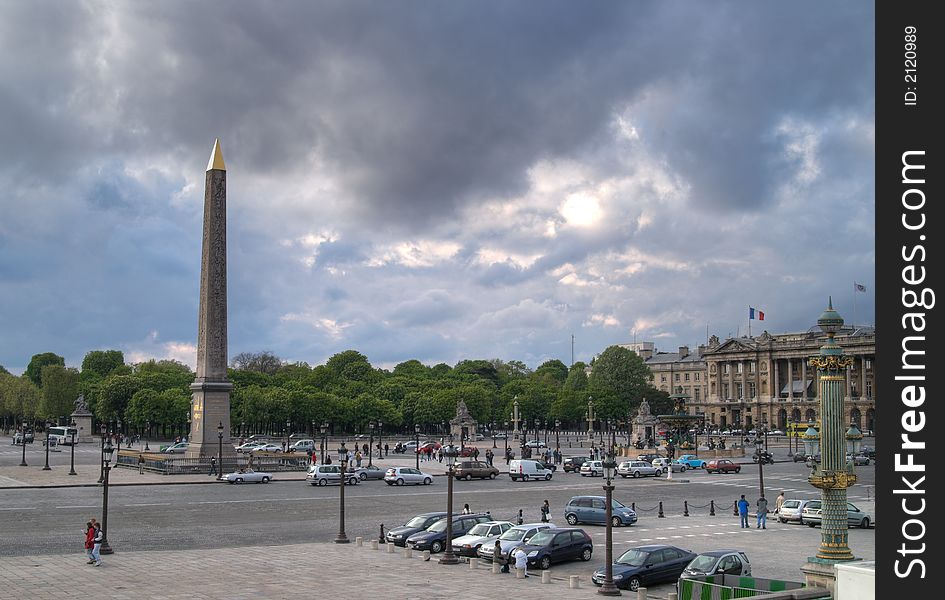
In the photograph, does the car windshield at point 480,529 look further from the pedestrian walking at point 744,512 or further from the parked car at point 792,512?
the parked car at point 792,512

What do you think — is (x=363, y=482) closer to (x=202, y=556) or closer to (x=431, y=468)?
(x=431, y=468)

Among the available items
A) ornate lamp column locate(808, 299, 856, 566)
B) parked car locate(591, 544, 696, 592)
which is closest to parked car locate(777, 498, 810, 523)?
parked car locate(591, 544, 696, 592)

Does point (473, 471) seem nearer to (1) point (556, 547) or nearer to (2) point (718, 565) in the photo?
(1) point (556, 547)

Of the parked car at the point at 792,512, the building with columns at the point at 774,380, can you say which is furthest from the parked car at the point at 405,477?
the building with columns at the point at 774,380

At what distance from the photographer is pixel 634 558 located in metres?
24.8

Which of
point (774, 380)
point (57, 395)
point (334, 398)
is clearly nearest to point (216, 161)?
point (334, 398)

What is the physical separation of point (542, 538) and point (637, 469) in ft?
127

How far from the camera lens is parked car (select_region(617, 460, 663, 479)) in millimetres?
64812

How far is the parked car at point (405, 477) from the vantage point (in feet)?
183

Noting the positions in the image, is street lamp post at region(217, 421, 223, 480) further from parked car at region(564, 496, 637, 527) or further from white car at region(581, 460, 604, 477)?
parked car at region(564, 496, 637, 527)

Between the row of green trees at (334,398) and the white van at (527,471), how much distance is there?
62.4 metres

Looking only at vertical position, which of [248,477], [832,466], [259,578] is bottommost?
[248,477]

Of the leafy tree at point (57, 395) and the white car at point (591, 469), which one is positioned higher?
the leafy tree at point (57, 395)
